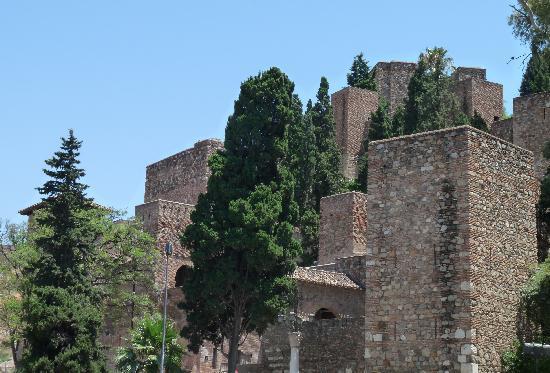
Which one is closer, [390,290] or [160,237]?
[390,290]

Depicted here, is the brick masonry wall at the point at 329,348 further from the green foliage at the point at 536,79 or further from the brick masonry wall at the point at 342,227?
the green foliage at the point at 536,79

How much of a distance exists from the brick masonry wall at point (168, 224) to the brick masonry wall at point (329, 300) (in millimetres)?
7215

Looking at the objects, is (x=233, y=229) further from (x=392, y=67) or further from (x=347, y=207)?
(x=392, y=67)

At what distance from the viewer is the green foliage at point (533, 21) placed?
83.7 ft

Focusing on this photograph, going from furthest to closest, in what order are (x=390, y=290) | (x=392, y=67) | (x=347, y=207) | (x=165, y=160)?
(x=392, y=67)
(x=165, y=160)
(x=347, y=207)
(x=390, y=290)

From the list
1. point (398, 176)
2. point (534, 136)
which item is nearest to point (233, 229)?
point (398, 176)

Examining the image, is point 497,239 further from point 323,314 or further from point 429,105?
point 429,105

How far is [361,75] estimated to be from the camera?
A: 64.1 metres

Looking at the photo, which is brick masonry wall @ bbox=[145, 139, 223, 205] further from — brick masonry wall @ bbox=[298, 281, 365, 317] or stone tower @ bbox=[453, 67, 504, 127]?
stone tower @ bbox=[453, 67, 504, 127]

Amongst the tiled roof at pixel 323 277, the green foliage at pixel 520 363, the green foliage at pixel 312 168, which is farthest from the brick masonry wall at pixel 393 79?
the green foliage at pixel 520 363

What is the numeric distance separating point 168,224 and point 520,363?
65.8ft

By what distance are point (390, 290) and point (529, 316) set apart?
10.7 ft

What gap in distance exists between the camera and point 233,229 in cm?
2562

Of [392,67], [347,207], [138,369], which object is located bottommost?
[138,369]
